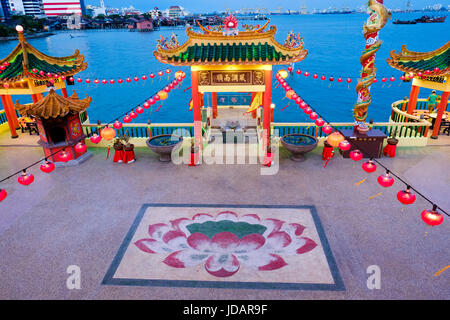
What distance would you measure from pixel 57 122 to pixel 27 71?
4.01m

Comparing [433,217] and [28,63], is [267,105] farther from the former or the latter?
[28,63]

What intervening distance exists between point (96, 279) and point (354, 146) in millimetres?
10640

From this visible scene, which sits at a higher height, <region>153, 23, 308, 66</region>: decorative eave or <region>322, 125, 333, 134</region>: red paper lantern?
<region>153, 23, 308, 66</region>: decorative eave

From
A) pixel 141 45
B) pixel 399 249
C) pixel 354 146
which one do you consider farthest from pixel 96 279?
pixel 141 45

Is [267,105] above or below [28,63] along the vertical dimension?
below

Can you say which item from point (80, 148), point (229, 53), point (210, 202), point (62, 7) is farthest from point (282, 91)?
point (62, 7)

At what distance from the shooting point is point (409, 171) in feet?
38.0

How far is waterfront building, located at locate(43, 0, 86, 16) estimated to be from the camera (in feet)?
464

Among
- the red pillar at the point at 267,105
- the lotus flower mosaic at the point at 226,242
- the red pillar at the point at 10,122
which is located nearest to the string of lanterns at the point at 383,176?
the red pillar at the point at 267,105

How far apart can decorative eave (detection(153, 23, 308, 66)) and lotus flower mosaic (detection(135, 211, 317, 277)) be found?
5769 millimetres

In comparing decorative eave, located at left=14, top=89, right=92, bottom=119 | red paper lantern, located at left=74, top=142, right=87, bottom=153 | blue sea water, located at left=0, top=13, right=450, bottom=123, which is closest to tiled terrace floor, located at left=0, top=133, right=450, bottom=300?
red paper lantern, located at left=74, top=142, right=87, bottom=153

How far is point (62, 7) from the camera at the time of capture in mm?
144125

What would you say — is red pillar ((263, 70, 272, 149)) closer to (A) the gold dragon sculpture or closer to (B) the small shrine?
(A) the gold dragon sculpture
